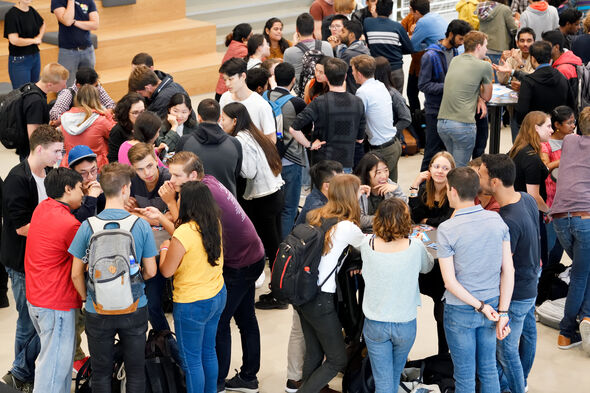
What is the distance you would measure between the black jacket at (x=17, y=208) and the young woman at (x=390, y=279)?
195 centimetres

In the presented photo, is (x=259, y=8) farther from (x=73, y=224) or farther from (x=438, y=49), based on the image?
(x=73, y=224)

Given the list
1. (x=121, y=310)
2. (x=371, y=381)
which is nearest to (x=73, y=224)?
(x=121, y=310)

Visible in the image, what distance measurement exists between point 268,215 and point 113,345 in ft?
6.63

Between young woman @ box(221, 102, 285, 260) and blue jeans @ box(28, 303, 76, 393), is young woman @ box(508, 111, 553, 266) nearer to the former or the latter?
young woman @ box(221, 102, 285, 260)

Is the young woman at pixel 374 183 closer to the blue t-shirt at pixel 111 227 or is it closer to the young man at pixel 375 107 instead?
the young man at pixel 375 107

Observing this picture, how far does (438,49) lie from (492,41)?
2430 mm

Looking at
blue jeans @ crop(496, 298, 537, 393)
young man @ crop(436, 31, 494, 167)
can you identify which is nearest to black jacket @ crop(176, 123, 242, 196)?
blue jeans @ crop(496, 298, 537, 393)

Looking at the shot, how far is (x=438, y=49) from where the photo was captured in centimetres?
751

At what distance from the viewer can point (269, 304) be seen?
575cm

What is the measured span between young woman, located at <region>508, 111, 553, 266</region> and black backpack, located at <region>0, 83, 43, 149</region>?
12.4 ft

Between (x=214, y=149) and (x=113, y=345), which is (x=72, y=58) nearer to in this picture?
(x=214, y=149)

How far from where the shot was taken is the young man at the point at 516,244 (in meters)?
4.23

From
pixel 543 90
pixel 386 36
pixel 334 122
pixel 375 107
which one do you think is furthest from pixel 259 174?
pixel 386 36

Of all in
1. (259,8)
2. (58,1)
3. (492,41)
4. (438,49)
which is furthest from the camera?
(259,8)
